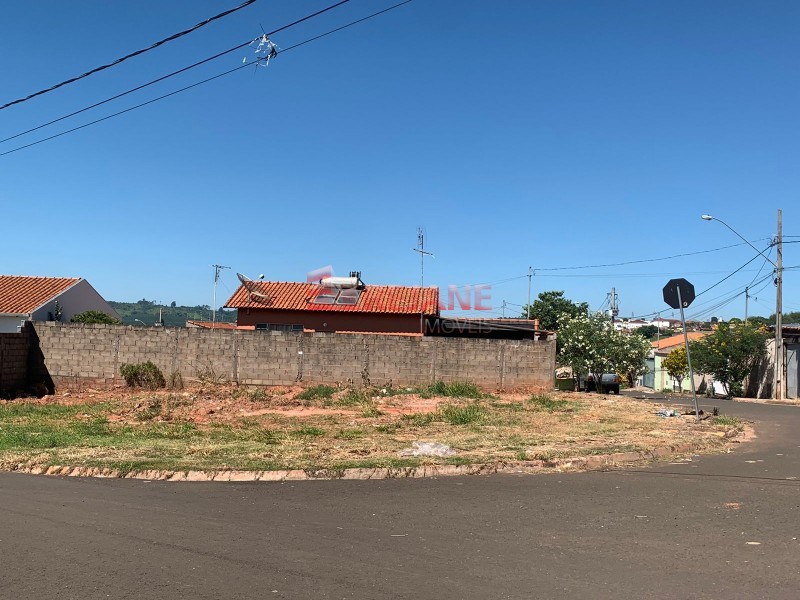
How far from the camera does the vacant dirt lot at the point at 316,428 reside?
10875 mm

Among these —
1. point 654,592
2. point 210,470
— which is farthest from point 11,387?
point 654,592

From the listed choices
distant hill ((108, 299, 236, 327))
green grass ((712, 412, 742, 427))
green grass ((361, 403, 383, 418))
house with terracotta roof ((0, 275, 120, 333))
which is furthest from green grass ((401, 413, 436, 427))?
distant hill ((108, 299, 236, 327))

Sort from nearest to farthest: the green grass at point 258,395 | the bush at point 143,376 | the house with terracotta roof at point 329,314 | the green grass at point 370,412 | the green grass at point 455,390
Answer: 1. the green grass at point 370,412
2. the green grass at point 258,395
3. the green grass at point 455,390
4. the bush at point 143,376
5. the house with terracotta roof at point 329,314

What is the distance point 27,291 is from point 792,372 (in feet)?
134

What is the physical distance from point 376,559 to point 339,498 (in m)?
2.62

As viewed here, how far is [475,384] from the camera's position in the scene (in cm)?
2520

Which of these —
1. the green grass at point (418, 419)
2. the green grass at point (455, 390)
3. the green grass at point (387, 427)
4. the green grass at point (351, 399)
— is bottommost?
the green grass at point (387, 427)

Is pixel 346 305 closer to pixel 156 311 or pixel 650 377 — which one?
pixel 650 377

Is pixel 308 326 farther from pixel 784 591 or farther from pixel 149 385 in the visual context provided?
pixel 784 591

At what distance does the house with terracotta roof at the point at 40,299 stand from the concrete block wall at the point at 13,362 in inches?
470

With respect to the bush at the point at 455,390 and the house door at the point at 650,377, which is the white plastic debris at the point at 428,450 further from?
the house door at the point at 650,377

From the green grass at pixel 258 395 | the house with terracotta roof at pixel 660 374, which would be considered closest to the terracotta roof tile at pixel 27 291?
the green grass at pixel 258 395

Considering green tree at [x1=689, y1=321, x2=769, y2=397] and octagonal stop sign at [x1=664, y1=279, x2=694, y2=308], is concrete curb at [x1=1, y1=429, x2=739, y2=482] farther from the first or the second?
green tree at [x1=689, y1=321, x2=769, y2=397]

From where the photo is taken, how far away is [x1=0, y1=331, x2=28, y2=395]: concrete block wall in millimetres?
22875
